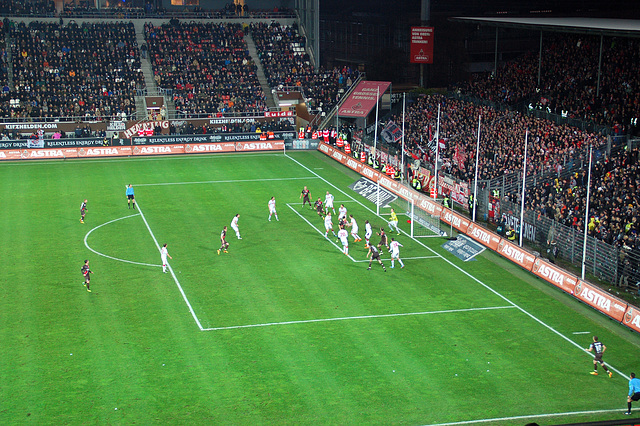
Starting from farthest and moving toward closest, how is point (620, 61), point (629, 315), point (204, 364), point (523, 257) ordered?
point (620, 61) → point (523, 257) → point (629, 315) → point (204, 364)

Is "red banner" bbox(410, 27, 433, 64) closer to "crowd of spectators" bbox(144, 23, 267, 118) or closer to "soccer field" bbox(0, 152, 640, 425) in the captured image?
"crowd of spectators" bbox(144, 23, 267, 118)

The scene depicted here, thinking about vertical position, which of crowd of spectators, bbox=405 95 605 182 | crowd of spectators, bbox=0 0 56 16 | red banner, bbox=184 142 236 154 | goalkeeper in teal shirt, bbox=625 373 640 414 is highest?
crowd of spectators, bbox=0 0 56 16

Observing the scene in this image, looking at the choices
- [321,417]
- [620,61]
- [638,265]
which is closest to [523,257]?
[638,265]

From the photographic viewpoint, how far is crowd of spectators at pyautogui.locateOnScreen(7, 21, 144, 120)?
71.9 m

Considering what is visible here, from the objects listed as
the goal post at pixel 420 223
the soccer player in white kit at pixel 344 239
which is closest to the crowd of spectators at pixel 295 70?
the goal post at pixel 420 223

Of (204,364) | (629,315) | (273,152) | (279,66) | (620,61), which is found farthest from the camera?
(279,66)

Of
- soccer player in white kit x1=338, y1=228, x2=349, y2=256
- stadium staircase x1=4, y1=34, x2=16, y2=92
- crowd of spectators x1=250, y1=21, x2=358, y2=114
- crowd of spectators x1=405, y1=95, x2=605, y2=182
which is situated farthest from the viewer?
crowd of spectators x1=250, y1=21, x2=358, y2=114

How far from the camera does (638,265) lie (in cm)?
3141

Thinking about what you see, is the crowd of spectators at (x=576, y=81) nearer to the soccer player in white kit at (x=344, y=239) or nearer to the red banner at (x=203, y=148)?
the soccer player in white kit at (x=344, y=239)

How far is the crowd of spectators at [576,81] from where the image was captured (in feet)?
160

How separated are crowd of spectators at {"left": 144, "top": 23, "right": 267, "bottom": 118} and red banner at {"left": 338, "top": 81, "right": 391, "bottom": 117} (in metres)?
9.22

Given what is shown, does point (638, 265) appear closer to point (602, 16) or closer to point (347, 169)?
point (347, 169)

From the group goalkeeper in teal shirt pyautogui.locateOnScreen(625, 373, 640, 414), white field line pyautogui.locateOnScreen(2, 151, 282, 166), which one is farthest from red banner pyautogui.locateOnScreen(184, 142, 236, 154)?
goalkeeper in teal shirt pyautogui.locateOnScreen(625, 373, 640, 414)

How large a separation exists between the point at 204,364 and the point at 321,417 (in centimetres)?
532
